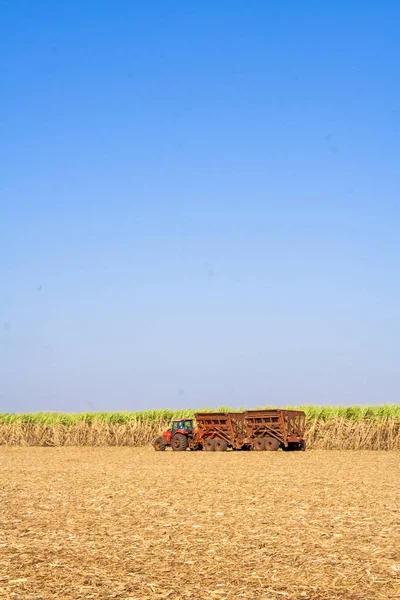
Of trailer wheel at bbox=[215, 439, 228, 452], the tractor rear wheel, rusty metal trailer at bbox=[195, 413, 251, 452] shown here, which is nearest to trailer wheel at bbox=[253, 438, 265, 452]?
rusty metal trailer at bbox=[195, 413, 251, 452]

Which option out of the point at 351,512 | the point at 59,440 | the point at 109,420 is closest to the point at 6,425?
the point at 59,440

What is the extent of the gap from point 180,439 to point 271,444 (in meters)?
4.79

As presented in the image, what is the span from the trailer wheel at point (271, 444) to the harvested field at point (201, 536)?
1186 centimetres

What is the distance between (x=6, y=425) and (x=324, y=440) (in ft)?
72.3

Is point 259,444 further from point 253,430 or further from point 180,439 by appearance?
point 180,439

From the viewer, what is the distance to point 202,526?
44.6 ft

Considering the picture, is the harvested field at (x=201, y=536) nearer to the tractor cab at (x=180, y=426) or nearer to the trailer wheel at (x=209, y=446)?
the trailer wheel at (x=209, y=446)

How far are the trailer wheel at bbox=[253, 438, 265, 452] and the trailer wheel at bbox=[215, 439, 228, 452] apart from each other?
158 centimetres

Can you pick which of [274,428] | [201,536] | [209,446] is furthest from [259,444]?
[201,536]

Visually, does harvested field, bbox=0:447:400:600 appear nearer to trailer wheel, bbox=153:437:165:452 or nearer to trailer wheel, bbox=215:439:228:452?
trailer wheel, bbox=215:439:228:452

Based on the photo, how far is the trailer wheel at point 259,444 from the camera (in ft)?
119

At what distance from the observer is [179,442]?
3775 centimetres

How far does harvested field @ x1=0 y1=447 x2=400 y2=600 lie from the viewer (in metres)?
9.52

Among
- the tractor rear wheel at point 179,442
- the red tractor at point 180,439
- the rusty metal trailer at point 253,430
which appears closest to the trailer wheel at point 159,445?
the red tractor at point 180,439
